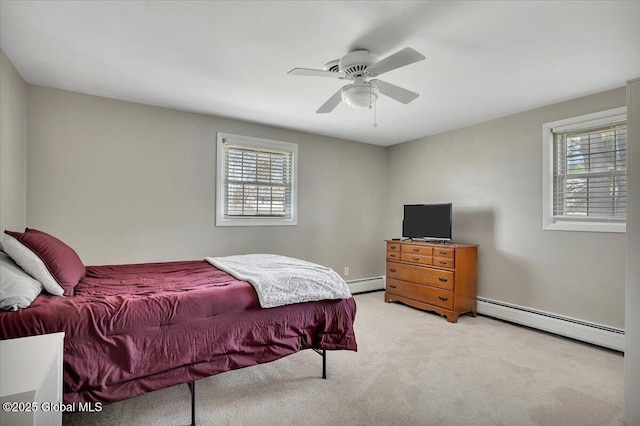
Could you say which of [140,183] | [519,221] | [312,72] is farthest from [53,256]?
[519,221]

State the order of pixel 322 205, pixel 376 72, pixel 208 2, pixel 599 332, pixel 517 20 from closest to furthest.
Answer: pixel 208 2, pixel 517 20, pixel 376 72, pixel 599 332, pixel 322 205

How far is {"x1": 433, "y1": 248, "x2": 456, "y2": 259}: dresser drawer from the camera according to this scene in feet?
12.7

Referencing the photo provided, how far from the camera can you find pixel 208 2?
6.12 ft

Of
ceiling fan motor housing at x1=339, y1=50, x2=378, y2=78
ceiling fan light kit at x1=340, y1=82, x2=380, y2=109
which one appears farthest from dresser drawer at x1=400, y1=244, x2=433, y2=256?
ceiling fan motor housing at x1=339, y1=50, x2=378, y2=78

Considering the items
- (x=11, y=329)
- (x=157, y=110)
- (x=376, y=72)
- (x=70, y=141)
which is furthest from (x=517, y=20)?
(x=70, y=141)

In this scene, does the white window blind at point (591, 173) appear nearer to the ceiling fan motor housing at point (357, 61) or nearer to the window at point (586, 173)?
the window at point (586, 173)

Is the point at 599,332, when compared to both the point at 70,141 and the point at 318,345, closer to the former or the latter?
the point at 318,345

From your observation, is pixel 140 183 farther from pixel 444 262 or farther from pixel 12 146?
pixel 444 262

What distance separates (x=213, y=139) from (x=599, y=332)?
4.61m

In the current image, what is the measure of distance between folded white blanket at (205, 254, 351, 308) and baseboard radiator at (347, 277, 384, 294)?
264cm

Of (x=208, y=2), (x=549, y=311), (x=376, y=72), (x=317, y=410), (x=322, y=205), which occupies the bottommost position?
(x=317, y=410)

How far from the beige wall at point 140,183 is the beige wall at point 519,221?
184 cm

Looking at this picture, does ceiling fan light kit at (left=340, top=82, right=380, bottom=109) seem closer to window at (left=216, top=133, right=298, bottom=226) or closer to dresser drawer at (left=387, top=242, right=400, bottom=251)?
window at (left=216, top=133, right=298, bottom=226)

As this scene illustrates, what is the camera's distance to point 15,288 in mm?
1550
